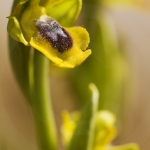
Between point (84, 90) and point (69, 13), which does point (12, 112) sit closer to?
point (84, 90)

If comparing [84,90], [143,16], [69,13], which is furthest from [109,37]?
[143,16]

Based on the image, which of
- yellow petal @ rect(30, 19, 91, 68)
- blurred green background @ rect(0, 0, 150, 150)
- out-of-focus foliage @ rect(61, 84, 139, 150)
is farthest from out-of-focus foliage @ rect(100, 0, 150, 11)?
yellow petal @ rect(30, 19, 91, 68)

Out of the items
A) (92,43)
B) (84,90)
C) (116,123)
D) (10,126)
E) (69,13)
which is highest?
(69,13)

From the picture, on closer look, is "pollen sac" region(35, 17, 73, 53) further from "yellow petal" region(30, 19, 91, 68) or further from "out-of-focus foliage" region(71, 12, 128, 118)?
"out-of-focus foliage" region(71, 12, 128, 118)

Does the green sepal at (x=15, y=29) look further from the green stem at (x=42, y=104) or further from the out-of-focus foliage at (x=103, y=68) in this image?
the out-of-focus foliage at (x=103, y=68)

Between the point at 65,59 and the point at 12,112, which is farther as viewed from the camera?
the point at 12,112
